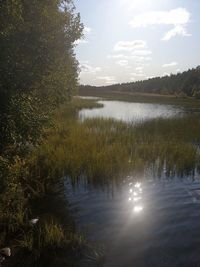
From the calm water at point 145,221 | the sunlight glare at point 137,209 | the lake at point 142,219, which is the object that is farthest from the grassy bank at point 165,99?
the sunlight glare at point 137,209

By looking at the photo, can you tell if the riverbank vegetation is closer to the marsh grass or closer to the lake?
the lake

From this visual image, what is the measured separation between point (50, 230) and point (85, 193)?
3969 millimetres

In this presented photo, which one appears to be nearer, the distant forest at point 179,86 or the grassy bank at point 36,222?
the grassy bank at point 36,222

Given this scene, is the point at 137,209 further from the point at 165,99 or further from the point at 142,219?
the point at 165,99

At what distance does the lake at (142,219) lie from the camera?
836cm

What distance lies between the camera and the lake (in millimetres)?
8359

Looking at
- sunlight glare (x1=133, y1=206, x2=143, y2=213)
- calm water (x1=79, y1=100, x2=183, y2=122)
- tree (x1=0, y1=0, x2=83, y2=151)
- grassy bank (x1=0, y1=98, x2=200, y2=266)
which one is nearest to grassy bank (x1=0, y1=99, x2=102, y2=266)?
grassy bank (x1=0, y1=98, x2=200, y2=266)

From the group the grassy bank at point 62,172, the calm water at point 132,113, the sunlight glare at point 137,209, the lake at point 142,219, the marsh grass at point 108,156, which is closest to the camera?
the lake at point 142,219

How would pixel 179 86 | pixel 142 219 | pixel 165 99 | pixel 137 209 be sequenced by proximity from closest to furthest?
pixel 142 219
pixel 137 209
pixel 165 99
pixel 179 86

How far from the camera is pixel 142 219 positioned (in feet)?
34.7

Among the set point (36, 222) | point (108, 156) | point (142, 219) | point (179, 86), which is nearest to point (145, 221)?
point (142, 219)

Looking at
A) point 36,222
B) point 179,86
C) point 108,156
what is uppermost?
point 108,156

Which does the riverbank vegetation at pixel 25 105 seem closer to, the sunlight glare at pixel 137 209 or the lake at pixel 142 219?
the lake at pixel 142 219

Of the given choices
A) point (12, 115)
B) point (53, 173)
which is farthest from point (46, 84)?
point (53, 173)
